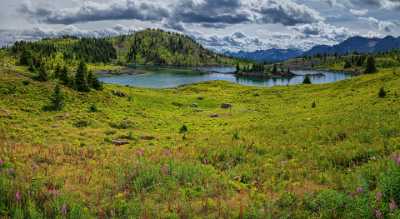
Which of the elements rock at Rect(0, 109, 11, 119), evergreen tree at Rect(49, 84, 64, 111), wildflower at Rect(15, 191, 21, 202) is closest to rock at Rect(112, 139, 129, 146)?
rock at Rect(0, 109, 11, 119)

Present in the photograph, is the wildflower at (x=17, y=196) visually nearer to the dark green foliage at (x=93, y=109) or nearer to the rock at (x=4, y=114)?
A: the rock at (x=4, y=114)

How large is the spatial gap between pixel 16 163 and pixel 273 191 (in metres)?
10.4

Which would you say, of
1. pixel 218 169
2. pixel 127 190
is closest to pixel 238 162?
pixel 218 169

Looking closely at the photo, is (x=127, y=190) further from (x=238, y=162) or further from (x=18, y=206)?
(x=238, y=162)

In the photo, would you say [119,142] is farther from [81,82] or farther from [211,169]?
[81,82]

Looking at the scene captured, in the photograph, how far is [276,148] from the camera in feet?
58.2

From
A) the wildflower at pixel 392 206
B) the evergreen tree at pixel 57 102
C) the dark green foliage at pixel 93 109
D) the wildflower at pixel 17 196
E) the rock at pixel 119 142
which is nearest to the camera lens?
the wildflower at pixel 392 206

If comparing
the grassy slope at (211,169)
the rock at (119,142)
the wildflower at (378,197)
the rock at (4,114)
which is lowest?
the rock at (119,142)

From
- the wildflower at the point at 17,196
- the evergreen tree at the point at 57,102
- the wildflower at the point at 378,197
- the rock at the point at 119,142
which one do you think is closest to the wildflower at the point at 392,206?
the wildflower at the point at 378,197

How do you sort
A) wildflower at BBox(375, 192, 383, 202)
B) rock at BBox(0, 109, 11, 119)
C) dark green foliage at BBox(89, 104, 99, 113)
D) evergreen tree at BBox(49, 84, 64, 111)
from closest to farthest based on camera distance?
wildflower at BBox(375, 192, 383, 202), rock at BBox(0, 109, 11, 119), evergreen tree at BBox(49, 84, 64, 111), dark green foliage at BBox(89, 104, 99, 113)

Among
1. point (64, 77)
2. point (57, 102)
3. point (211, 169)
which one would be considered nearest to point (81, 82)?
point (64, 77)

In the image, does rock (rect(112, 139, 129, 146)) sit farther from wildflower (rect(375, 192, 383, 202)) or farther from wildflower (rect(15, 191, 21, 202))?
wildflower (rect(375, 192, 383, 202))

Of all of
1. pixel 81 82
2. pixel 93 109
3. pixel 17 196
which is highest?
pixel 81 82

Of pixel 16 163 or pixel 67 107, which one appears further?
pixel 67 107
